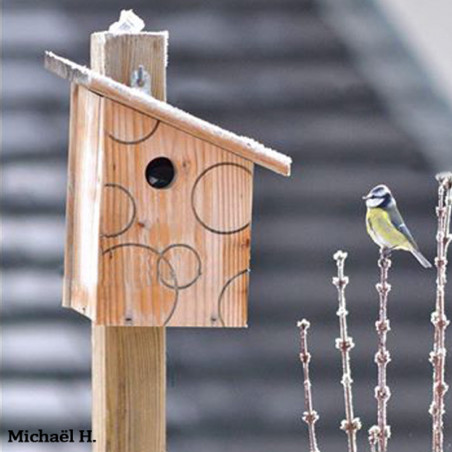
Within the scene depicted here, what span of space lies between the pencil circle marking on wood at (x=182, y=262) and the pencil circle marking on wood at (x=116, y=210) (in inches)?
2.9

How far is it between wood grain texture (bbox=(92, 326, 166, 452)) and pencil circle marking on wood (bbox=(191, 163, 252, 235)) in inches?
Result: 8.0

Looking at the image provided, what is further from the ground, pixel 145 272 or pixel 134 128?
pixel 134 128

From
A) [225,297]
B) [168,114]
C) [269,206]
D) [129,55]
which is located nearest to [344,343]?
[225,297]

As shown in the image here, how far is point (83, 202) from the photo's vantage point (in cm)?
248

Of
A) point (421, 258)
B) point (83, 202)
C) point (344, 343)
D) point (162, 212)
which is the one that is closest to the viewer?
point (344, 343)

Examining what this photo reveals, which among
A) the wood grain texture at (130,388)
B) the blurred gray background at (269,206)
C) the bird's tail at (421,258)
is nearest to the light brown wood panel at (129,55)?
the wood grain texture at (130,388)

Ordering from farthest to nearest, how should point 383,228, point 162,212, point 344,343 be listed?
point 383,228 → point 162,212 → point 344,343

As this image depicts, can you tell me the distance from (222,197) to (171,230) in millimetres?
99

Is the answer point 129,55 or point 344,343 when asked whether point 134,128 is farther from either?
point 344,343

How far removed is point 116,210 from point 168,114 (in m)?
0.17

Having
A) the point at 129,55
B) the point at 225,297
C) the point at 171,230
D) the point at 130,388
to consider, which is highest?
the point at 129,55

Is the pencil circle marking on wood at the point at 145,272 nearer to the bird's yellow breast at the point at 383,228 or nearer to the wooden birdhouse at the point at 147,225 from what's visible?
the wooden birdhouse at the point at 147,225

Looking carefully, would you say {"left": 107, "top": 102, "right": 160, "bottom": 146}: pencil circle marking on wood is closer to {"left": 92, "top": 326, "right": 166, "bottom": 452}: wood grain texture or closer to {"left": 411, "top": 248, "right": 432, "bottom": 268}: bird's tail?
{"left": 92, "top": 326, "right": 166, "bottom": 452}: wood grain texture

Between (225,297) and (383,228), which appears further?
(383,228)
